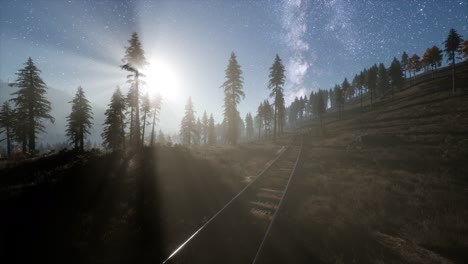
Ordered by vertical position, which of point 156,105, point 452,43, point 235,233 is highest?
point 452,43

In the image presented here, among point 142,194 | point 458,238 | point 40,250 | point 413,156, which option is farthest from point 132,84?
point 413,156

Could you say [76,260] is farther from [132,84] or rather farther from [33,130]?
[33,130]

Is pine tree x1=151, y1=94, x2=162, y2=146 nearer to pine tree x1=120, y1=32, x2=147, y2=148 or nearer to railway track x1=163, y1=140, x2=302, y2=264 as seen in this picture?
pine tree x1=120, y1=32, x2=147, y2=148

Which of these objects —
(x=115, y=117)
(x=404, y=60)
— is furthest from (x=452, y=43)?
(x=115, y=117)

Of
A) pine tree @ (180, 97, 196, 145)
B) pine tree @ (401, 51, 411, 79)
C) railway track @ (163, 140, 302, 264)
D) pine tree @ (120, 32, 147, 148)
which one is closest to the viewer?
railway track @ (163, 140, 302, 264)

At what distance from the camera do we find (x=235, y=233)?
190 inches

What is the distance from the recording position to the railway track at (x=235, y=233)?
386 centimetres

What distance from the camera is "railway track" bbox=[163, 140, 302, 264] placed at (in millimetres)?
3863

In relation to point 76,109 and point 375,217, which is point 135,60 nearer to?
point 76,109

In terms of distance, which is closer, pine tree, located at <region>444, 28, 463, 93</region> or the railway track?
the railway track

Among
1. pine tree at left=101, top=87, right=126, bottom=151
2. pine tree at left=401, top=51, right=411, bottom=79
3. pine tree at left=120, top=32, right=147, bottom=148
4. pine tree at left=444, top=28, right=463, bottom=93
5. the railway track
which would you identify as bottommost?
the railway track

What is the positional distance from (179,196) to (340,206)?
6225mm

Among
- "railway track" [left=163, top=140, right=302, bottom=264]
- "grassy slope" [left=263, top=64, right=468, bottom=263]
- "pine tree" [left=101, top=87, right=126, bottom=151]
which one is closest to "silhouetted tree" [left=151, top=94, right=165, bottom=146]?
"pine tree" [left=101, top=87, right=126, bottom=151]

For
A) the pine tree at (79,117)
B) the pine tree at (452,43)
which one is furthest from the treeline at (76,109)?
the pine tree at (452,43)
